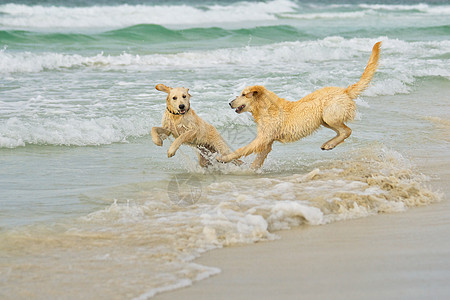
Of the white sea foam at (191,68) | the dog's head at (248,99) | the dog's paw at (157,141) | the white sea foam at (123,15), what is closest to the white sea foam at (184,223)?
the dog's paw at (157,141)

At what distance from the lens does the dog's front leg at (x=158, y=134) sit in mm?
6875

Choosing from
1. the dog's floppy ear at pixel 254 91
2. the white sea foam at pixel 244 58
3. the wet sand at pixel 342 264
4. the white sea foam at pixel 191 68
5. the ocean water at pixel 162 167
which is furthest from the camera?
the white sea foam at pixel 244 58

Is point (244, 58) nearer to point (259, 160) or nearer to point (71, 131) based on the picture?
point (71, 131)

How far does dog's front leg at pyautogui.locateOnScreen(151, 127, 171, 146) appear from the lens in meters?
6.88

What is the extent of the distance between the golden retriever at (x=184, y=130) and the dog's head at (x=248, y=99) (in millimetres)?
601

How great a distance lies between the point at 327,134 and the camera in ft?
29.7

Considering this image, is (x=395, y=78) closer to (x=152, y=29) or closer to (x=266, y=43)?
(x=266, y=43)

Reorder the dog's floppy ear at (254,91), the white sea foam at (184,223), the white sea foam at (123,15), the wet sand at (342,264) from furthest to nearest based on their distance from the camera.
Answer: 1. the white sea foam at (123,15)
2. the dog's floppy ear at (254,91)
3. the white sea foam at (184,223)
4. the wet sand at (342,264)

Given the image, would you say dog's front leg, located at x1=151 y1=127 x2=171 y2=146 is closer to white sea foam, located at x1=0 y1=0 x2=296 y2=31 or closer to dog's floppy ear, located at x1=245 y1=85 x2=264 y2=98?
dog's floppy ear, located at x1=245 y1=85 x2=264 y2=98

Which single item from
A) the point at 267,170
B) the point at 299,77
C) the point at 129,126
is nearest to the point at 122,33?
the point at 299,77

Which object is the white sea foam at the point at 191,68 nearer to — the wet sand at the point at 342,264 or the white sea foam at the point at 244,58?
the white sea foam at the point at 244,58

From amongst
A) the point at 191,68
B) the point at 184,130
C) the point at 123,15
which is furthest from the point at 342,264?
the point at 123,15

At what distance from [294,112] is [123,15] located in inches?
1182

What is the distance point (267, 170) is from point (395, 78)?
7837 millimetres
